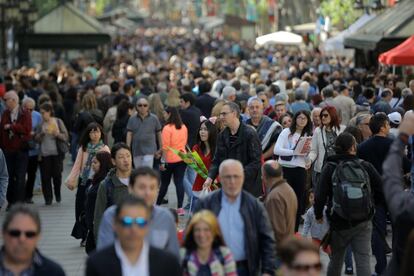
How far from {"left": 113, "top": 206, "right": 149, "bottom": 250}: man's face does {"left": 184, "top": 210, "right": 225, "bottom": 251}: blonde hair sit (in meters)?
0.87

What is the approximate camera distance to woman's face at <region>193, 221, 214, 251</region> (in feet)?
24.5

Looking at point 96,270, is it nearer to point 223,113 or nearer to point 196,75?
point 223,113

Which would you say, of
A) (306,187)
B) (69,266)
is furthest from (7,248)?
(306,187)

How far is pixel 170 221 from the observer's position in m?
7.54

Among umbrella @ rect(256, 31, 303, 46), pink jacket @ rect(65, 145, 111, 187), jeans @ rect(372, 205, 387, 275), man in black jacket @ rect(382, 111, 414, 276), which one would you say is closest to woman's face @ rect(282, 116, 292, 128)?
pink jacket @ rect(65, 145, 111, 187)

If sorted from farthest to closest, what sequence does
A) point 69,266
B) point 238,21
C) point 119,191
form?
point 238,21 → point 69,266 → point 119,191

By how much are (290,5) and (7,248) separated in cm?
7504

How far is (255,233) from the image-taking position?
27.3 feet

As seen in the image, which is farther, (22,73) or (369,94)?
(22,73)

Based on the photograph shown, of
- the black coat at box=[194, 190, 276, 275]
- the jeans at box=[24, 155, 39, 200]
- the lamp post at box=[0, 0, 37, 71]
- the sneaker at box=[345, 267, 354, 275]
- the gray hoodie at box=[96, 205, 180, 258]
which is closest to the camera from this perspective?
the gray hoodie at box=[96, 205, 180, 258]

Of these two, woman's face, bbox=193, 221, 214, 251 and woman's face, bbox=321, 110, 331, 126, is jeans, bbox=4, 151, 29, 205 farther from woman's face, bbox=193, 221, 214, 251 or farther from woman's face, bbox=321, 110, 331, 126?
woman's face, bbox=193, 221, 214, 251

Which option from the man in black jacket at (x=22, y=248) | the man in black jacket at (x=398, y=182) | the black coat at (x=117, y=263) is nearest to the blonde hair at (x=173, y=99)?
the man in black jacket at (x=398, y=182)

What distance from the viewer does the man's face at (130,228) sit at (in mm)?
6605

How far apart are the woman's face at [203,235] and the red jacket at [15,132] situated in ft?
31.1
